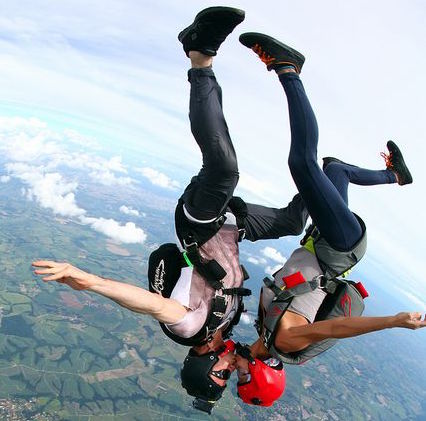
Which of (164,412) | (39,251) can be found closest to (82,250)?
(39,251)

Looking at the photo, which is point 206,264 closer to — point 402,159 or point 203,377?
point 203,377

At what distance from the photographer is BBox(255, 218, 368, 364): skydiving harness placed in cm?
365

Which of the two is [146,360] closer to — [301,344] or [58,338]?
[58,338]

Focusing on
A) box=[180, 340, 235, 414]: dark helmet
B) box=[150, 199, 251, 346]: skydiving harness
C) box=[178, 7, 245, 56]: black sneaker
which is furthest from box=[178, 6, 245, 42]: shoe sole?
box=[180, 340, 235, 414]: dark helmet

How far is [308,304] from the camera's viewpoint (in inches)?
145

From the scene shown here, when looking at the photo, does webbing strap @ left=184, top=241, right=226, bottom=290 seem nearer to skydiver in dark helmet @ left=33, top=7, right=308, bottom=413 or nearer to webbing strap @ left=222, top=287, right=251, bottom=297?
skydiver in dark helmet @ left=33, top=7, right=308, bottom=413

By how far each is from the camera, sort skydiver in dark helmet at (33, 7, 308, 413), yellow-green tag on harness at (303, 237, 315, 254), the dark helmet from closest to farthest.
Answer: skydiver in dark helmet at (33, 7, 308, 413) < yellow-green tag on harness at (303, 237, 315, 254) < the dark helmet

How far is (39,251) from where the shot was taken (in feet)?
424

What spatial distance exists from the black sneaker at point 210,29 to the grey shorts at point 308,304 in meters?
2.47

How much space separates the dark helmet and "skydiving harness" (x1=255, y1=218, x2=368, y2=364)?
2.49ft

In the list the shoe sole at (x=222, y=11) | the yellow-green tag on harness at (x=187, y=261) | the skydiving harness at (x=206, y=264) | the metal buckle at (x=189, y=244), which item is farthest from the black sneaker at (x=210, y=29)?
the yellow-green tag on harness at (x=187, y=261)

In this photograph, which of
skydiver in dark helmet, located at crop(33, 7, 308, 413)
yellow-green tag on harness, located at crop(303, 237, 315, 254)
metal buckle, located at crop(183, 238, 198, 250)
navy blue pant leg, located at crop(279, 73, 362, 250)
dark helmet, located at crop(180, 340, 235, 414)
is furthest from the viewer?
dark helmet, located at crop(180, 340, 235, 414)

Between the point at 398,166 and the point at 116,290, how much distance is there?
3527 mm

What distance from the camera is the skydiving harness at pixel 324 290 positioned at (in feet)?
12.0
